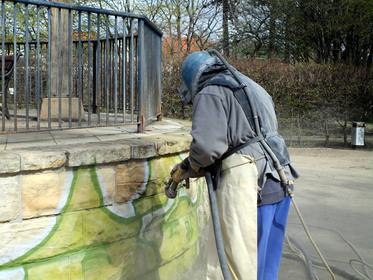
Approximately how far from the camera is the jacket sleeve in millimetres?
2373

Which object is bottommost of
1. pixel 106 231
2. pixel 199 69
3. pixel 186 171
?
pixel 106 231

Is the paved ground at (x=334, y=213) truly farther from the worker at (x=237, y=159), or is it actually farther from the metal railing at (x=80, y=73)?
the metal railing at (x=80, y=73)

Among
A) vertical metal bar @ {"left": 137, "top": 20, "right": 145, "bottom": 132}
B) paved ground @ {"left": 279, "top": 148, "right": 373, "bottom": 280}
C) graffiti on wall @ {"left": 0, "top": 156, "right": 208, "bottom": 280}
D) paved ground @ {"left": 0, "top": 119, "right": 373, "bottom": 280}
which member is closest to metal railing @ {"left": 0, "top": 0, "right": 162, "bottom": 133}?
vertical metal bar @ {"left": 137, "top": 20, "right": 145, "bottom": 132}

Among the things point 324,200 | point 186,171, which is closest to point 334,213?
point 324,200

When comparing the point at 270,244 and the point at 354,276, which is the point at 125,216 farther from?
the point at 354,276

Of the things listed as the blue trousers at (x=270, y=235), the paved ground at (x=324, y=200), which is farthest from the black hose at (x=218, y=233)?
the paved ground at (x=324, y=200)

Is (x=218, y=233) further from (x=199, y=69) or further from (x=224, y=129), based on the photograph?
(x=199, y=69)

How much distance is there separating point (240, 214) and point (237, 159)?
0.31 metres

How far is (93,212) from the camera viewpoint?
10.0ft

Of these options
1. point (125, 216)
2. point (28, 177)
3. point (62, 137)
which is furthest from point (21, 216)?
point (62, 137)

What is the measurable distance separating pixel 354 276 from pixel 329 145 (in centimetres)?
916

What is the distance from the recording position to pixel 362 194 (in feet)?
22.5

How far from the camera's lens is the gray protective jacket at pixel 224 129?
93.9 inches

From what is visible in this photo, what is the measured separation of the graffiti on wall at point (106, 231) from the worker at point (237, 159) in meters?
0.80
